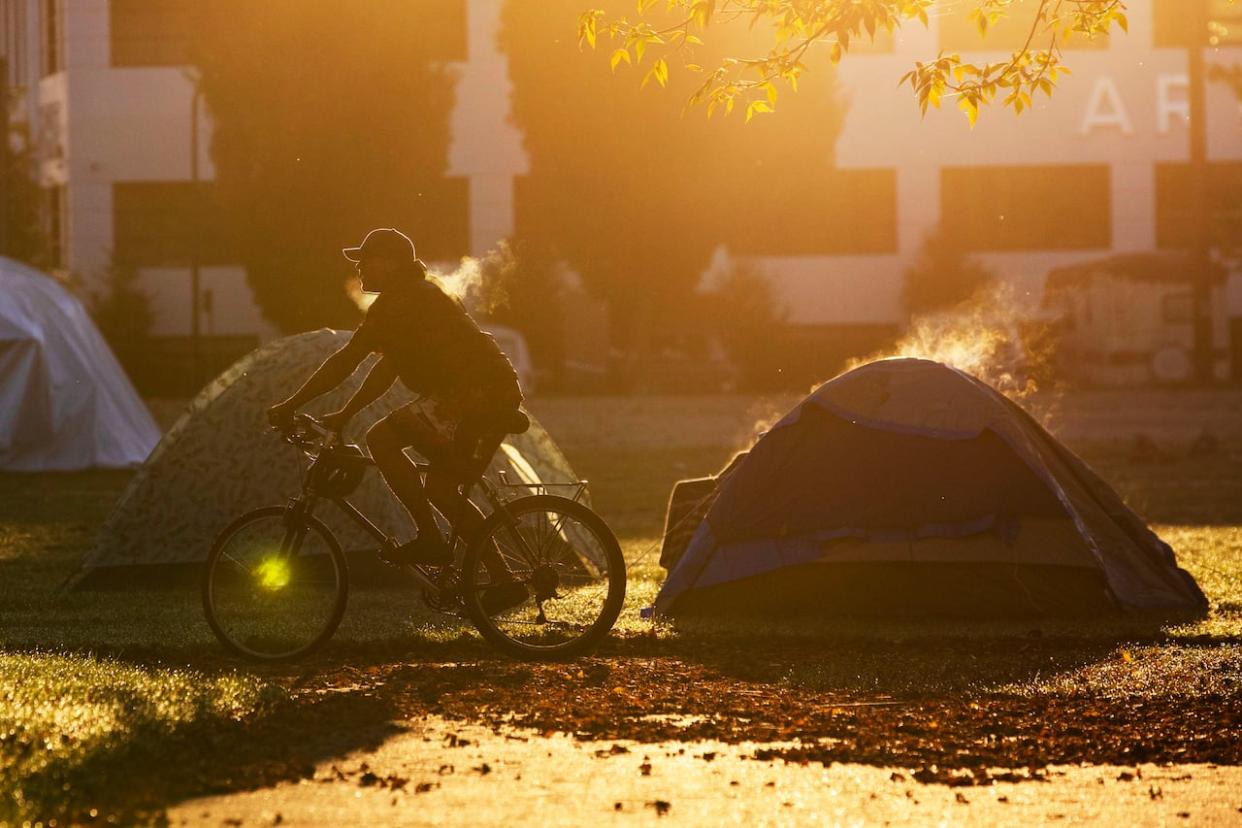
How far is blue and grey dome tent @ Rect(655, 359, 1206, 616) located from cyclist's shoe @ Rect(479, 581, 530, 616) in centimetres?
166

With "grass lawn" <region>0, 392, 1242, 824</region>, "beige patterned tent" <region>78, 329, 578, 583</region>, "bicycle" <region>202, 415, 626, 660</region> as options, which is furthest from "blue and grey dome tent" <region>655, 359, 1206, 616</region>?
"beige patterned tent" <region>78, 329, 578, 583</region>

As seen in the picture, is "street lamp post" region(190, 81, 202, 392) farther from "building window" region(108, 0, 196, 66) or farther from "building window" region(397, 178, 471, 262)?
"building window" region(397, 178, 471, 262)

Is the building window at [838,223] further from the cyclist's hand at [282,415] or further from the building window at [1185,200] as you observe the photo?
the cyclist's hand at [282,415]

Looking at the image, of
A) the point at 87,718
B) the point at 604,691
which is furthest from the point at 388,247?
the point at 87,718

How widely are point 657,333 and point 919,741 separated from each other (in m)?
36.3

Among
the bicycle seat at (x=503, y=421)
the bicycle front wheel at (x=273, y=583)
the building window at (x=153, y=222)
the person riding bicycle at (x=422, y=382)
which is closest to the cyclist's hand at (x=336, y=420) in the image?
the person riding bicycle at (x=422, y=382)

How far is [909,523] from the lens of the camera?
9.52 meters

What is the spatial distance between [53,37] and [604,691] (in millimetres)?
42195

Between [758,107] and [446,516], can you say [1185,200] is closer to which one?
[758,107]

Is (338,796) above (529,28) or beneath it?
beneath

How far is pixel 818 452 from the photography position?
9727mm

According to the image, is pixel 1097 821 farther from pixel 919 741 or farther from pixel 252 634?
pixel 252 634

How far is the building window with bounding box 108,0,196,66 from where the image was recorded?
4409 cm

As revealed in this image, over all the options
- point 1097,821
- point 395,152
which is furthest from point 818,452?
point 395,152
